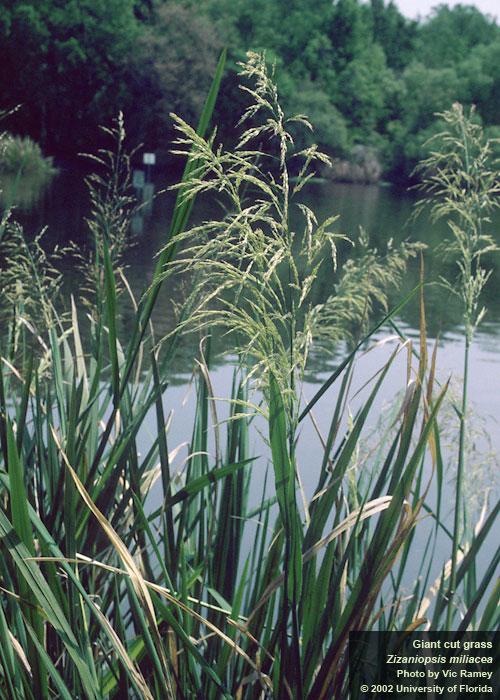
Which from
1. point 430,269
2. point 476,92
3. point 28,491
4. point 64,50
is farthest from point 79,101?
point 28,491

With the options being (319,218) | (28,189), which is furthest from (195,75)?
(319,218)

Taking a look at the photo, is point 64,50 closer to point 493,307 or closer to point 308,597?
point 493,307

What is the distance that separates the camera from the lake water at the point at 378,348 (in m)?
2.03

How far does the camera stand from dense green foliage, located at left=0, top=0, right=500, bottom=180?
1662 inches

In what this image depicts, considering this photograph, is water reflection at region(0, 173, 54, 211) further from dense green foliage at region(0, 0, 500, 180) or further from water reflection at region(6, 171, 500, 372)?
dense green foliage at region(0, 0, 500, 180)

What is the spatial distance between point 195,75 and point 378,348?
36.4 m

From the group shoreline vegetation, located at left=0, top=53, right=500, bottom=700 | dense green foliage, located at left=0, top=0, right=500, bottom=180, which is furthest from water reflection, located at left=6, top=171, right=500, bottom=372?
dense green foliage, located at left=0, top=0, right=500, bottom=180

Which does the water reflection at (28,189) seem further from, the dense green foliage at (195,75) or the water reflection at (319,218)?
the dense green foliage at (195,75)

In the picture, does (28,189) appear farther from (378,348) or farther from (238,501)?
(238,501)

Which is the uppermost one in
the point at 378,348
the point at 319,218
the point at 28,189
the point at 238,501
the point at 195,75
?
the point at 195,75

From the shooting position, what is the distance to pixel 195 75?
41281 mm

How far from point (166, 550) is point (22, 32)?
158 feet

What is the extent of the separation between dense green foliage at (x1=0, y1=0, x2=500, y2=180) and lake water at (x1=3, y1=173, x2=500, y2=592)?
19.4 meters

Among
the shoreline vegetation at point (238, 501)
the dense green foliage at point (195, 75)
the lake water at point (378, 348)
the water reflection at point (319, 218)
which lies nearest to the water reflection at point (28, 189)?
the water reflection at point (319, 218)
